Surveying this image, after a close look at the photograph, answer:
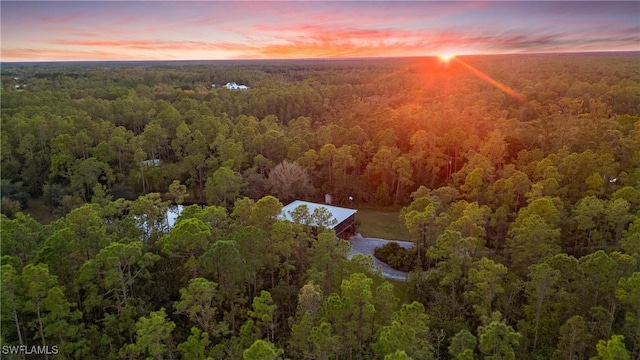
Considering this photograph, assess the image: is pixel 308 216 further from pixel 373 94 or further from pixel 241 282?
pixel 373 94

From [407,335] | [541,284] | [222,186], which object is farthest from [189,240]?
[541,284]

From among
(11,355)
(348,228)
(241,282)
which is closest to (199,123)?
(348,228)

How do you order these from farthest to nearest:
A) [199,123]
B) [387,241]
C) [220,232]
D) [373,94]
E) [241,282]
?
1. [373,94]
2. [199,123]
3. [387,241]
4. [220,232]
5. [241,282]

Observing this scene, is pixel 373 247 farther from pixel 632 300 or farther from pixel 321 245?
pixel 632 300

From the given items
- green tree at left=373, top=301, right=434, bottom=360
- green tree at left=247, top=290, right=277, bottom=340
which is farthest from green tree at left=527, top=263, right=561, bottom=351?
green tree at left=247, top=290, right=277, bottom=340

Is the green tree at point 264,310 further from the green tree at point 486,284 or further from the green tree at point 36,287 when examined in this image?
the green tree at point 486,284

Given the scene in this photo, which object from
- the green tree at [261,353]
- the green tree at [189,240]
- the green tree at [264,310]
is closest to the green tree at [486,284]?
the green tree at [264,310]
